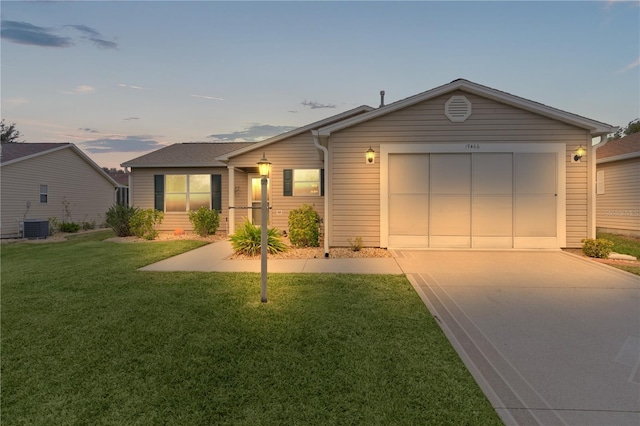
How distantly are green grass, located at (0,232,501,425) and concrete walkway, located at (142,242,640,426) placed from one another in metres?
0.32

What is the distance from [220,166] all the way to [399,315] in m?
11.3

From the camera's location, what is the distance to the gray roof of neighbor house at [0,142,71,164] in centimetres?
1352

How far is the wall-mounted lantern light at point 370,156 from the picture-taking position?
25.8 ft

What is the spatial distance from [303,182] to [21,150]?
14.6 meters

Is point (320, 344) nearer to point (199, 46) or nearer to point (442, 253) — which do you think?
point (442, 253)

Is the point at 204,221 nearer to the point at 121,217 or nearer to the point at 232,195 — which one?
the point at 232,195

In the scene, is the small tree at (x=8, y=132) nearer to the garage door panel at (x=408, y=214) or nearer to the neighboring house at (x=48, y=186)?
the neighboring house at (x=48, y=186)

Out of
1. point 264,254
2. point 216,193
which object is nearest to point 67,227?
point 216,193

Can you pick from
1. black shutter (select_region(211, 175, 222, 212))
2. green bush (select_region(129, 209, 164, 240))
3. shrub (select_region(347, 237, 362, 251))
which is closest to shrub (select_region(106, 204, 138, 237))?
green bush (select_region(129, 209, 164, 240))

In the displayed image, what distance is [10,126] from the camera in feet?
120

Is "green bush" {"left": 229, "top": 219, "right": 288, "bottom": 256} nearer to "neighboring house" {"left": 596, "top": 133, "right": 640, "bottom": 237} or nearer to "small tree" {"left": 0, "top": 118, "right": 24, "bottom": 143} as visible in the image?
"neighboring house" {"left": 596, "top": 133, "right": 640, "bottom": 237}

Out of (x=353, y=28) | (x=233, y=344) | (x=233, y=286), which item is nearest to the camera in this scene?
(x=233, y=344)

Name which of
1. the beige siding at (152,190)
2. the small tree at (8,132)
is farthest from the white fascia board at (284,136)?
the small tree at (8,132)

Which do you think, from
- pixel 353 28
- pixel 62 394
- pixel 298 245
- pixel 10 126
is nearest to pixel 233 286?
pixel 62 394
